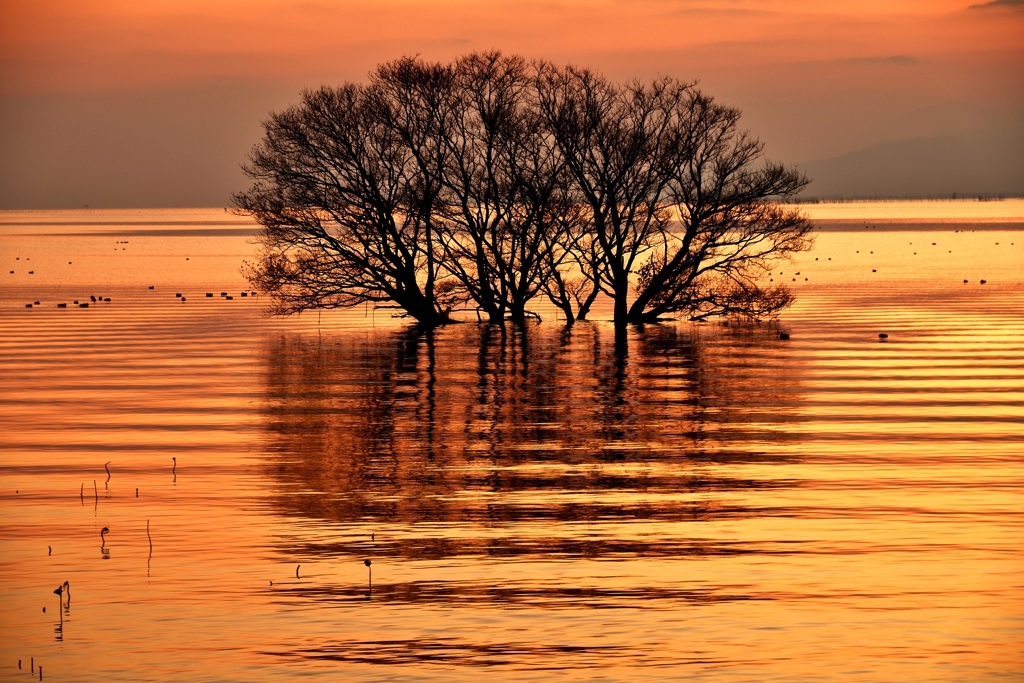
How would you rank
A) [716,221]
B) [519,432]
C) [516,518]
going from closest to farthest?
1. [516,518]
2. [519,432]
3. [716,221]

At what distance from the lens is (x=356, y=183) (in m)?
51.5

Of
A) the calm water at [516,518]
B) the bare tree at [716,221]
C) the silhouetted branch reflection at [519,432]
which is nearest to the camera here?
the calm water at [516,518]

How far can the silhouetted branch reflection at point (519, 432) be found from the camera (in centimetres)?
1706

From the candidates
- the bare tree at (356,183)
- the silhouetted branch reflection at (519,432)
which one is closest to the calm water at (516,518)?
the silhouetted branch reflection at (519,432)

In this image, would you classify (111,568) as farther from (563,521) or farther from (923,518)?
(923,518)

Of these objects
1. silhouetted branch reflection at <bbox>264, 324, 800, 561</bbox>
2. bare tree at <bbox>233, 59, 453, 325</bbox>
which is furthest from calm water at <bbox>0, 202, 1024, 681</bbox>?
bare tree at <bbox>233, 59, 453, 325</bbox>

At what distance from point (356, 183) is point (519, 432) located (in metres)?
29.2

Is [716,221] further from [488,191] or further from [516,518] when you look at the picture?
[516,518]

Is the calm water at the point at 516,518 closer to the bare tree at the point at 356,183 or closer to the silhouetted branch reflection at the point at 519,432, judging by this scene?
the silhouetted branch reflection at the point at 519,432

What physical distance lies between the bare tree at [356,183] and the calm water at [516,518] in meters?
14.3

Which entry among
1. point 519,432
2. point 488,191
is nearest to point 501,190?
point 488,191

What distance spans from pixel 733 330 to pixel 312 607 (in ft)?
119

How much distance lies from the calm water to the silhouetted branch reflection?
3.7 inches

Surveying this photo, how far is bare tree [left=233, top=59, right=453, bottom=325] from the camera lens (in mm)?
51125
